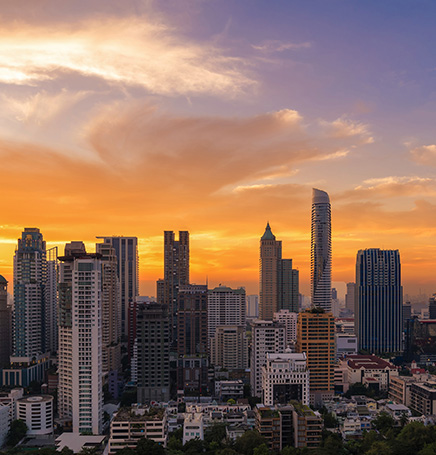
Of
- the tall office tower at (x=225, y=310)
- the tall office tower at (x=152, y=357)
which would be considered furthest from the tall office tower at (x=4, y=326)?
the tall office tower at (x=225, y=310)

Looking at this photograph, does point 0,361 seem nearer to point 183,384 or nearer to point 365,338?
point 183,384

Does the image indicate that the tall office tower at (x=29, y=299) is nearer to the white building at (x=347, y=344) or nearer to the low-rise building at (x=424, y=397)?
the low-rise building at (x=424, y=397)

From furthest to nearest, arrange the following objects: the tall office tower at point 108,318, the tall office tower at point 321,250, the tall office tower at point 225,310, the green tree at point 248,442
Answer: the tall office tower at point 321,250 < the tall office tower at point 225,310 < the tall office tower at point 108,318 < the green tree at point 248,442

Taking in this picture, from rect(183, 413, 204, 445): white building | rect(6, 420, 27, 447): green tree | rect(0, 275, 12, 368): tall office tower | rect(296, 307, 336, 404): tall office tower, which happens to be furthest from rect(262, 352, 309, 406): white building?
rect(0, 275, 12, 368): tall office tower

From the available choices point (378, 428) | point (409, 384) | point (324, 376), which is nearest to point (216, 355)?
point (324, 376)

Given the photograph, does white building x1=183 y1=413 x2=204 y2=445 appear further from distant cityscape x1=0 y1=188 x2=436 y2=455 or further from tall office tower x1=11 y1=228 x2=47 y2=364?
tall office tower x1=11 y1=228 x2=47 y2=364

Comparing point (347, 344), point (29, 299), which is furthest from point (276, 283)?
point (29, 299)

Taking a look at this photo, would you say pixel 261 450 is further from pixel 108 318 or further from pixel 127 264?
pixel 127 264
